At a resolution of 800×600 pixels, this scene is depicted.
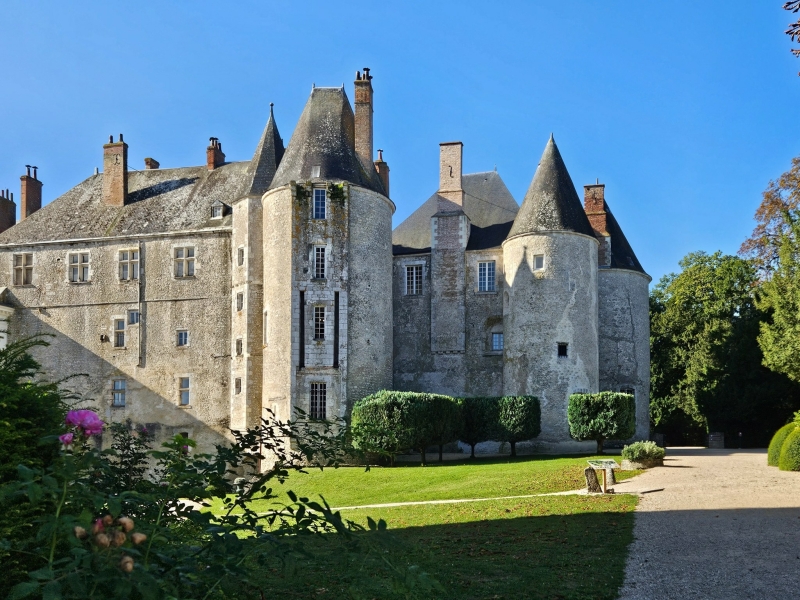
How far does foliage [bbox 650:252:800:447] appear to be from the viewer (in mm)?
37938

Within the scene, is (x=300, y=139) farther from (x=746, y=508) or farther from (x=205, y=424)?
(x=746, y=508)

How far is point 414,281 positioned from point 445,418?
303 inches

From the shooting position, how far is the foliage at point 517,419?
29.1m

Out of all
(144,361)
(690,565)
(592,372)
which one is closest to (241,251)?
(144,361)

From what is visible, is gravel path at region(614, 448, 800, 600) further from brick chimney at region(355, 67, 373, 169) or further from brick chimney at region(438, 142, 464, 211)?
brick chimney at region(355, 67, 373, 169)

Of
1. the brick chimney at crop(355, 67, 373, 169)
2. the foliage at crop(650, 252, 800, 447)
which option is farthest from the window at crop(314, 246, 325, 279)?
the foliage at crop(650, 252, 800, 447)

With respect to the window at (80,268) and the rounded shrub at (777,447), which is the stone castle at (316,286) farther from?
the rounded shrub at (777,447)

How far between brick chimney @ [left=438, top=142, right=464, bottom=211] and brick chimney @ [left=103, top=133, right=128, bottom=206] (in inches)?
511

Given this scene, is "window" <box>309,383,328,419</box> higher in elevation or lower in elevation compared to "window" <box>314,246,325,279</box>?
lower

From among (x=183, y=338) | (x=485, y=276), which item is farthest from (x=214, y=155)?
(x=485, y=276)

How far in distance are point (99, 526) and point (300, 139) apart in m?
28.2

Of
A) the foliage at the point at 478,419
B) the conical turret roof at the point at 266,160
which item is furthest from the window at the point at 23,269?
the foliage at the point at 478,419

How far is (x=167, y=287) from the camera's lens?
33.7 metres

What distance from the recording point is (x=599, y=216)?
3503 cm
